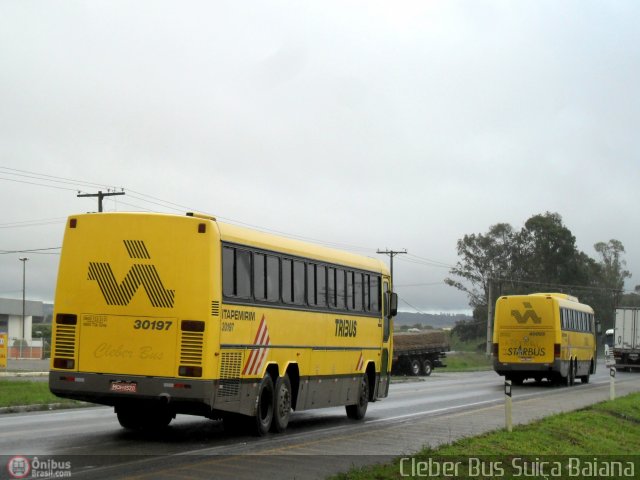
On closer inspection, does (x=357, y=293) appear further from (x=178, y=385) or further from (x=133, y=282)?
(x=178, y=385)

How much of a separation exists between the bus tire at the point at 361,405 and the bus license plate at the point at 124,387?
23.6ft

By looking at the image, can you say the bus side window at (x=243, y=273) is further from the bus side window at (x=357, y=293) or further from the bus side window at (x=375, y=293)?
the bus side window at (x=375, y=293)

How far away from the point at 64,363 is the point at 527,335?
25.2 m

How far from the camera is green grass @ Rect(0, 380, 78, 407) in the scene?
74.5ft

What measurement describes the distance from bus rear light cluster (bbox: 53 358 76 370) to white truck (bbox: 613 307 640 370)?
48013 mm

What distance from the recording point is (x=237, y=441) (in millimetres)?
15391

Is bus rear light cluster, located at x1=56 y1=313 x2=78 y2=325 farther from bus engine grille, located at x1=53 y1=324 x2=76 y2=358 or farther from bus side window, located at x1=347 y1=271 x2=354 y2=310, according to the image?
bus side window, located at x1=347 y1=271 x2=354 y2=310

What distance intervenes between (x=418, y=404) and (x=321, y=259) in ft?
26.5

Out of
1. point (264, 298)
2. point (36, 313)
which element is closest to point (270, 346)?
point (264, 298)

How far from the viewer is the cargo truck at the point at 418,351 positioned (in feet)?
165

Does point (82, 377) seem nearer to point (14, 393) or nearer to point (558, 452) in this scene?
point (558, 452)

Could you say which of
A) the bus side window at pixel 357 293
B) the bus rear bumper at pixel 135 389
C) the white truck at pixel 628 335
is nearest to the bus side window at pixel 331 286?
the bus side window at pixel 357 293

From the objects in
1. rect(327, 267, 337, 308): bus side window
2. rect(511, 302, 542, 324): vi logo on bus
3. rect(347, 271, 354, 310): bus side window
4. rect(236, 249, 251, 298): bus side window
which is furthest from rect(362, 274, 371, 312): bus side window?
rect(511, 302, 542, 324): vi logo on bus

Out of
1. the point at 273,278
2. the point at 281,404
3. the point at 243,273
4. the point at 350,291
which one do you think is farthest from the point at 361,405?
the point at 243,273
